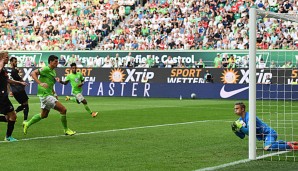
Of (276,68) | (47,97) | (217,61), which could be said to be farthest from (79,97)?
(217,61)

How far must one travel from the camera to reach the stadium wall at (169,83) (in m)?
39.9

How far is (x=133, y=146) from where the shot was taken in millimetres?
15875

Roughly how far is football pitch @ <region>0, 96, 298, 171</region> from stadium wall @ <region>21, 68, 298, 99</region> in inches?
560

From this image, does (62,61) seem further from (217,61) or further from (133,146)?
(133,146)

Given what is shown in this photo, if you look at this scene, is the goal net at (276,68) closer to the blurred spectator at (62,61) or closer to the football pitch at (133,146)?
the football pitch at (133,146)

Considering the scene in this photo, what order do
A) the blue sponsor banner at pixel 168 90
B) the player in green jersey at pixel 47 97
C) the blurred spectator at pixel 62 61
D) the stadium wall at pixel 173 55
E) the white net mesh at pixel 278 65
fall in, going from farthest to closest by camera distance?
the blurred spectator at pixel 62 61 → the stadium wall at pixel 173 55 → the blue sponsor banner at pixel 168 90 → the white net mesh at pixel 278 65 → the player in green jersey at pixel 47 97

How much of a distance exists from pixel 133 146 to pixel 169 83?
26427mm

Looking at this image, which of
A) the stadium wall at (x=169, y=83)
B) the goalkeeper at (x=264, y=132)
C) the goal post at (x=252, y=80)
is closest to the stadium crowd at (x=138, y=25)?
the stadium wall at (x=169, y=83)

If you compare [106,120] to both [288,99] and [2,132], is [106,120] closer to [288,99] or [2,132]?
[2,132]

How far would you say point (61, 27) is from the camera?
54.3m

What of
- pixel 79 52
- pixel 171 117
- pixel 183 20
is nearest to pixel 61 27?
pixel 79 52

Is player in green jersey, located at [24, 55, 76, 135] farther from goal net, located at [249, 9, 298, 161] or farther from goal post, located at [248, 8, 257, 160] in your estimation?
goal net, located at [249, 9, 298, 161]

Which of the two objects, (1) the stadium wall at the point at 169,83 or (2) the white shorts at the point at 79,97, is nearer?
(2) the white shorts at the point at 79,97

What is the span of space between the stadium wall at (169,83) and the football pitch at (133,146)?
46.7 feet
